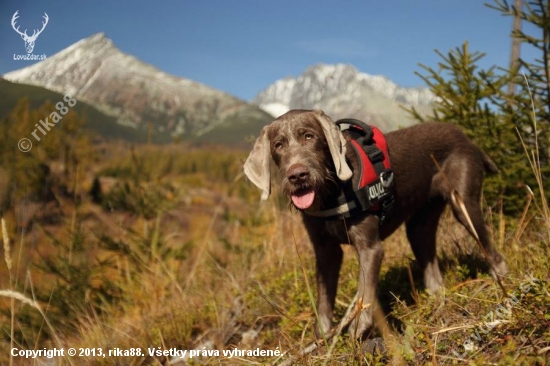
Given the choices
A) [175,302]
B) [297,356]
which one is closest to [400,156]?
[297,356]

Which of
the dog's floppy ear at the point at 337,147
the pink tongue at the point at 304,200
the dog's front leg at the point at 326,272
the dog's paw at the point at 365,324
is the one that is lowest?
the dog's paw at the point at 365,324

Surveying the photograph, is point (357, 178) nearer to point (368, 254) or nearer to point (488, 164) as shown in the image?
point (368, 254)

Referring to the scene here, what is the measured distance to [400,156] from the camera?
397cm

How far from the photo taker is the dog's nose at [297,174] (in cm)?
300

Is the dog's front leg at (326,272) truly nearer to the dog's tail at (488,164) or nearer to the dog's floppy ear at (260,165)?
the dog's floppy ear at (260,165)

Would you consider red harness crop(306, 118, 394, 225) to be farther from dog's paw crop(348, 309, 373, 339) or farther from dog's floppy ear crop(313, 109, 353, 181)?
dog's paw crop(348, 309, 373, 339)

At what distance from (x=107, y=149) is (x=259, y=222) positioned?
193ft

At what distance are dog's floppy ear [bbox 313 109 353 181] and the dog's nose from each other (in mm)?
247

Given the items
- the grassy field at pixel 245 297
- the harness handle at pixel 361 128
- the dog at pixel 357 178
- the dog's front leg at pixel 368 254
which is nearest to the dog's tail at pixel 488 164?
the dog at pixel 357 178

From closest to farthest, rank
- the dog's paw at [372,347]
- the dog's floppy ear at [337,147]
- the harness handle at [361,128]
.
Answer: the dog's paw at [372,347], the dog's floppy ear at [337,147], the harness handle at [361,128]

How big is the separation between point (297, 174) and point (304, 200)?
0.58ft

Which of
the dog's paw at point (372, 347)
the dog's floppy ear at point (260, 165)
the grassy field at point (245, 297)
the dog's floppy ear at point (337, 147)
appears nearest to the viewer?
the grassy field at point (245, 297)

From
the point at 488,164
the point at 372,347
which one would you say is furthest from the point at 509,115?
the point at 372,347

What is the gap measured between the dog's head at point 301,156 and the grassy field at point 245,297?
2.05ft
